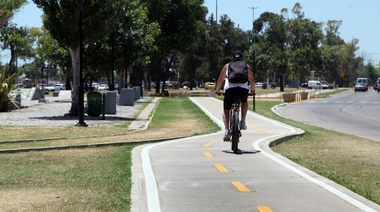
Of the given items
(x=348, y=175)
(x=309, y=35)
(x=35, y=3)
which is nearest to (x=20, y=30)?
Answer: (x=309, y=35)

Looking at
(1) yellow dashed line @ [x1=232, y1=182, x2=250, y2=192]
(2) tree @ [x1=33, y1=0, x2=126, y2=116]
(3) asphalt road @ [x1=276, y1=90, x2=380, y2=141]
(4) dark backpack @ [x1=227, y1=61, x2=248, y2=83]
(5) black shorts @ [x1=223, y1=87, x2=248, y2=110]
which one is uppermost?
(2) tree @ [x1=33, y1=0, x2=126, y2=116]

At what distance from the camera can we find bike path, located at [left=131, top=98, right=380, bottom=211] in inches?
333

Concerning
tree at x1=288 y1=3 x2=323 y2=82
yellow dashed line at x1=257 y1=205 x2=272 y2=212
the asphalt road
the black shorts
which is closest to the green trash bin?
the asphalt road

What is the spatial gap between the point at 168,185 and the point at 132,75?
216ft

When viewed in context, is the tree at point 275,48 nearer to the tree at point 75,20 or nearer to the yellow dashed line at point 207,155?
the tree at point 75,20

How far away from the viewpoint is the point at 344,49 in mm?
158250

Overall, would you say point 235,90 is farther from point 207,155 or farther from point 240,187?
point 240,187

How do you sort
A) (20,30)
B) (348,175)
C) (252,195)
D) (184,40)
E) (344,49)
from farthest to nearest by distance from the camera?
(344,49), (20,30), (184,40), (348,175), (252,195)

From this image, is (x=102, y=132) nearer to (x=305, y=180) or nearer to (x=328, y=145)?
(x=328, y=145)

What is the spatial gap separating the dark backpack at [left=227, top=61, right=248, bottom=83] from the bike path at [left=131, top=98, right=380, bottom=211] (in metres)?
1.47

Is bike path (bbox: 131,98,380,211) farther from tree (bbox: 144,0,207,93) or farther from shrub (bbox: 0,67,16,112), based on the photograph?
tree (bbox: 144,0,207,93)

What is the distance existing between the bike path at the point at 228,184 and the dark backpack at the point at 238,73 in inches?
58.0

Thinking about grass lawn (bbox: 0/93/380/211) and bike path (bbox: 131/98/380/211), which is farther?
grass lawn (bbox: 0/93/380/211)

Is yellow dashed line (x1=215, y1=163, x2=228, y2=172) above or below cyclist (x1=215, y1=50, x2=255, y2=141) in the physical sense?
below
